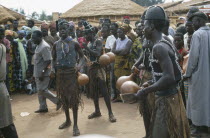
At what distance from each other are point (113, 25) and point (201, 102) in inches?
140

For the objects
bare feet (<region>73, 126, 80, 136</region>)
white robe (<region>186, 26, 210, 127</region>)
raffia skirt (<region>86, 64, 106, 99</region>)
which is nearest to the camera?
white robe (<region>186, 26, 210, 127</region>)

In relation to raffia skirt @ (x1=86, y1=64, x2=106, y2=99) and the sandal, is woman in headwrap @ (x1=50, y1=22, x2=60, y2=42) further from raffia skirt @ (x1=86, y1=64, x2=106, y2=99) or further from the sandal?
the sandal

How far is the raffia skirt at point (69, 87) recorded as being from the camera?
5.18 metres

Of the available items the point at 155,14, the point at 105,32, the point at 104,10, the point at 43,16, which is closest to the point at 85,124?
the point at 105,32

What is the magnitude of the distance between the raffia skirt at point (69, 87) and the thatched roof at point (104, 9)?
1171 centimetres

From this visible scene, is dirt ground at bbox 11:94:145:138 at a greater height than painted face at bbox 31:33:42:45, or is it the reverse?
painted face at bbox 31:33:42:45

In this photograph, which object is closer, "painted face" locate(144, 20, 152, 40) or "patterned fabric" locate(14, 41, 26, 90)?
"painted face" locate(144, 20, 152, 40)

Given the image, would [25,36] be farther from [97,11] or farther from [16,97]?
[97,11]

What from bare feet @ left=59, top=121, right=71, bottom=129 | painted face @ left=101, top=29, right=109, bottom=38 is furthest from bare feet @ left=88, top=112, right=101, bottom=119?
painted face @ left=101, top=29, right=109, bottom=38

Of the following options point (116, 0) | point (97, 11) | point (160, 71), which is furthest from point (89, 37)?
point (116, 0)

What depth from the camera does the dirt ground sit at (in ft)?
16.9

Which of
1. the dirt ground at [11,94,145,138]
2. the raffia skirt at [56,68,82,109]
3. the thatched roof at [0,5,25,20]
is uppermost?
the thatched roof at [0,5,25,20]

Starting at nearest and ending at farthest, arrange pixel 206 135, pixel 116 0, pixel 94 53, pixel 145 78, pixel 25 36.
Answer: pixel 145 78 < pixel 206 135 < pixel 94 53 < pixel 25 36 < pixel 116 0

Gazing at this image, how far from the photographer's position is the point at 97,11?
17.1 metres
